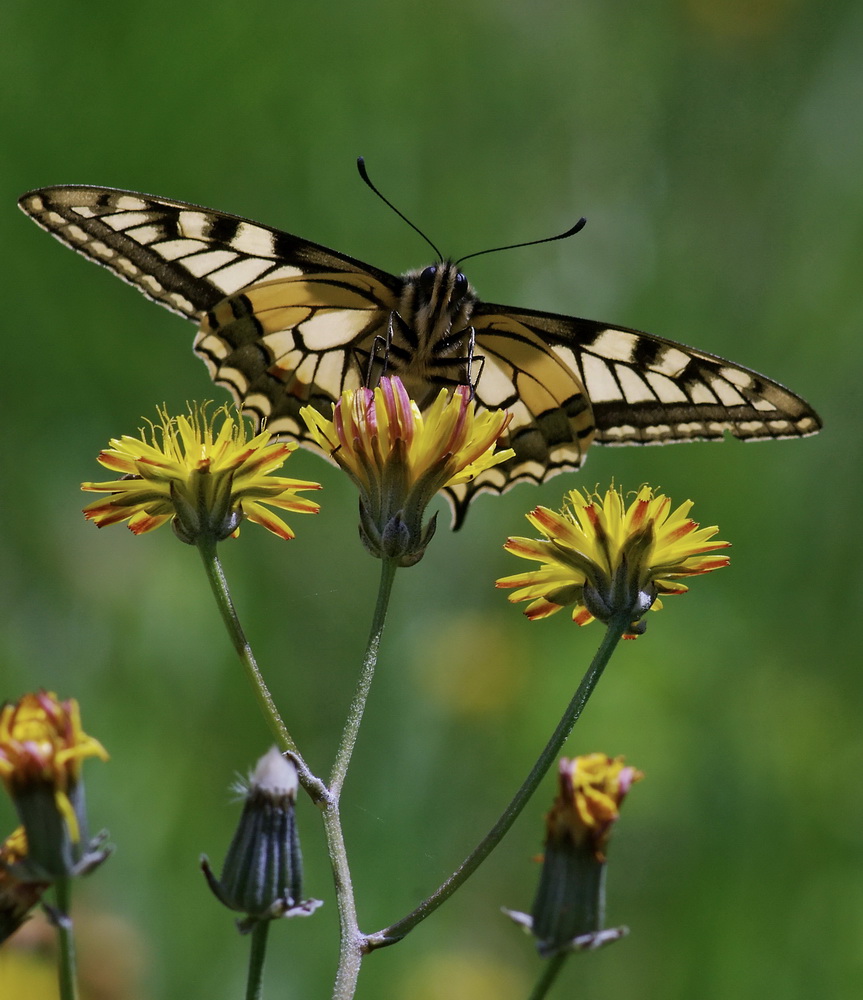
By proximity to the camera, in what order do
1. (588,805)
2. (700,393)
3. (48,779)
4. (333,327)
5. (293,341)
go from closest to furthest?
(48,779), (588,805), (700,393), (293,341), (333,327)

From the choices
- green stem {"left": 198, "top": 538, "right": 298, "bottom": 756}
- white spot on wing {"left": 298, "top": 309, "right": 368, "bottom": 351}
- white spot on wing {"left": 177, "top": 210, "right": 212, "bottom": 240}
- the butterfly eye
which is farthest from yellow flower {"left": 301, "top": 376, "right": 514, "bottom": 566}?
white spot on wing {"left": 177, "top": 210, "right": 212, "bottom": 240}

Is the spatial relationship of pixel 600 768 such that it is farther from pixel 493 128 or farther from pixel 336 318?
pixel 493 128

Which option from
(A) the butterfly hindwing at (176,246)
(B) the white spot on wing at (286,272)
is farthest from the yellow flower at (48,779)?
(B) the white spot on wing at (286,272)

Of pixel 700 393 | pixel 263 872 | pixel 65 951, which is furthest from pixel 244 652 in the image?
pixel 700 393

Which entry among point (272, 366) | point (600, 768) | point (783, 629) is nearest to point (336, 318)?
point (272, 366)

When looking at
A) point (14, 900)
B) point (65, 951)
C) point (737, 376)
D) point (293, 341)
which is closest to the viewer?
point (65, 951)

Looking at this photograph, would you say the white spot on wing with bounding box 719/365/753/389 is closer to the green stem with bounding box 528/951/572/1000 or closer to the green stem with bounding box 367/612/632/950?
the green stem with bounding box 367/612/632/950

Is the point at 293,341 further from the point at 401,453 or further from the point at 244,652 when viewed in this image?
the point at 244,652
